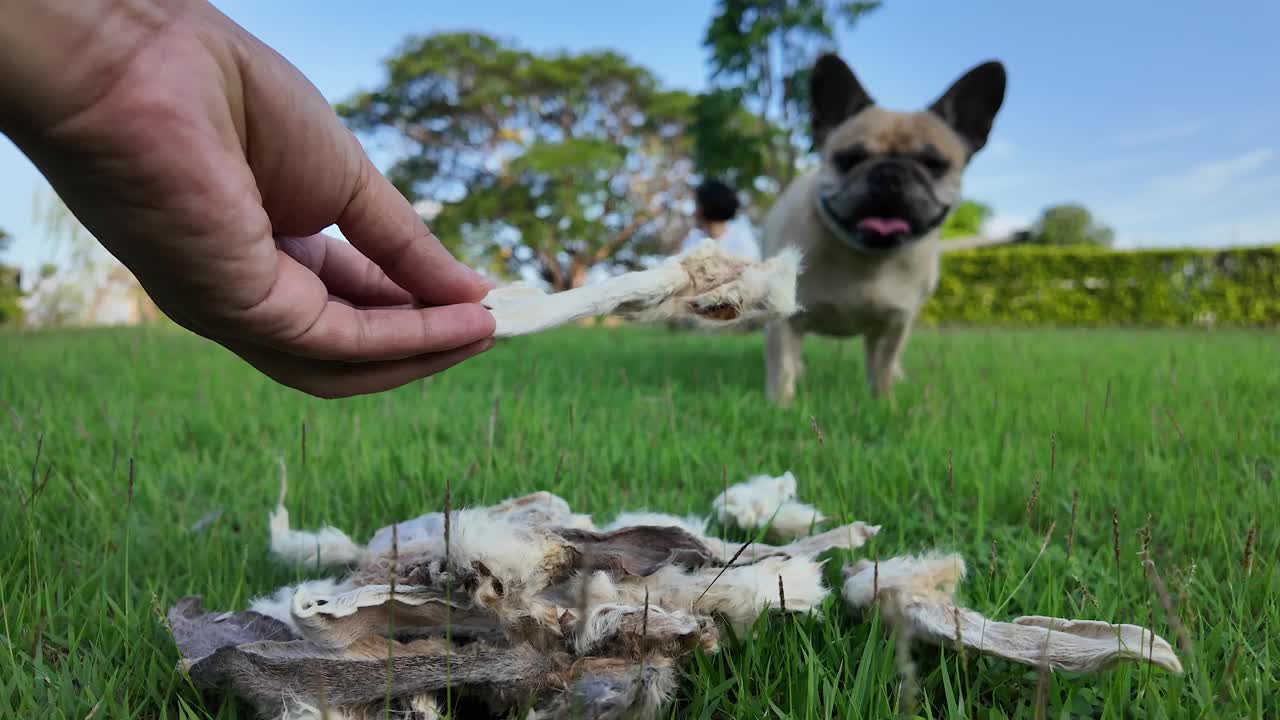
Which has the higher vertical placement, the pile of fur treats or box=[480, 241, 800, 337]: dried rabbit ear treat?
box=[480, 241, 800, 337]: dried rabbit ear treat

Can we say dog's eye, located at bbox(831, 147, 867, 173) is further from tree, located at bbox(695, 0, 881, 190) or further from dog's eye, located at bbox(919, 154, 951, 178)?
tree, located at bbox(695, 0, 881, 190)

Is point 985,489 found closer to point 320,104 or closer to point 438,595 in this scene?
point 438,595

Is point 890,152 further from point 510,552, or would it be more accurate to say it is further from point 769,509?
point 510,552

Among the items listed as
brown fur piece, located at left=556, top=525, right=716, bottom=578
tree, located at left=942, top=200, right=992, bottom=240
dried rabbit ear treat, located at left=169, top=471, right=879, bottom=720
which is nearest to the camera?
dried rabbit ear treat, located at left=169, top=471, right=879, bottom=720

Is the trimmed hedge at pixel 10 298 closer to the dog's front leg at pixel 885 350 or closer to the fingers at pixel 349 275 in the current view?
the dog's front leg at pixel 885 350

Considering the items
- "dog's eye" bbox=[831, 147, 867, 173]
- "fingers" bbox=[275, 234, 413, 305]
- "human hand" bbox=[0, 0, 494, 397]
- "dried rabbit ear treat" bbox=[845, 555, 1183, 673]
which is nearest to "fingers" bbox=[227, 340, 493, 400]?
"human hand" bbox=[0, 0, 494, 397]

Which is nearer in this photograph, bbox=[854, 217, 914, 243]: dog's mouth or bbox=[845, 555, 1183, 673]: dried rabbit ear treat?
bbox=[845, 555, 1183, 673]: dried rabbit ear treat
